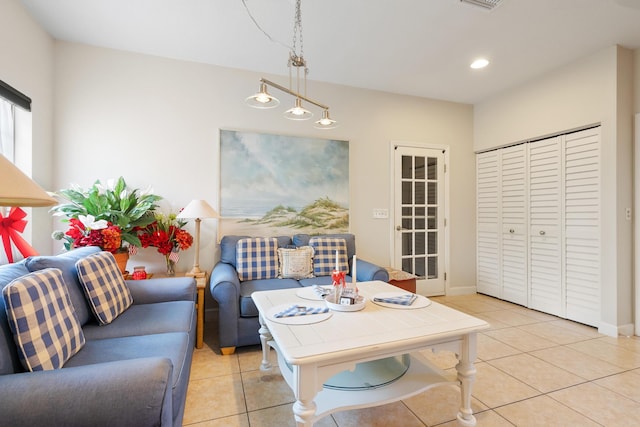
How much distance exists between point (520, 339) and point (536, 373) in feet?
2.05

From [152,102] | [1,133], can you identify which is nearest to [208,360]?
[1,133]

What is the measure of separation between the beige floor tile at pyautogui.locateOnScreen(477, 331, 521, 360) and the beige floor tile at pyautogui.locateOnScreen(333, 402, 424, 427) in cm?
102

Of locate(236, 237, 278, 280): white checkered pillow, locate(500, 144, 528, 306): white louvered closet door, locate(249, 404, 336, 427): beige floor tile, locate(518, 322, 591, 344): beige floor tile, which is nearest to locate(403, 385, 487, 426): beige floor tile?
locate(249, 404, 336, 427): beige floor tile

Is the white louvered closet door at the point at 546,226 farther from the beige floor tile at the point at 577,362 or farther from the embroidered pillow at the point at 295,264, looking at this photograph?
the embroidered pillow at the point at 295,264

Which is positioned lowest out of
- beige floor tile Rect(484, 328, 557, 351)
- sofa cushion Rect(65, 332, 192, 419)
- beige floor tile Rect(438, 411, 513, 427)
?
beige floor tile Rect(438, 411, 513, 427)

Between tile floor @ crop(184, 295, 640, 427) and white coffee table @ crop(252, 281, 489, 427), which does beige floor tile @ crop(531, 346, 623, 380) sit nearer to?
tile floor @ crop(184, 295, 640, 427)

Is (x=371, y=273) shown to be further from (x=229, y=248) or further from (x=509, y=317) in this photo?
(x=509, y=317)

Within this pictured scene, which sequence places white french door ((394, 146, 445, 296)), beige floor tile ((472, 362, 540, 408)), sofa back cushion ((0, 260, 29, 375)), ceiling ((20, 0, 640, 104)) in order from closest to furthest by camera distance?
sofa back cushion ((0, 260, 29, 375))
beige floor tile ((472, 362, 540, 408))
ceiling ((20, 0, 640, 104))
white french door ((394, 146, 445, 296))

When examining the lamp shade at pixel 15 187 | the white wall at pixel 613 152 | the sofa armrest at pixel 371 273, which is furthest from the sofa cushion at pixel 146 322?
the white wall at pixel 613 152

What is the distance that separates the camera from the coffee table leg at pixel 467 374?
4.91ft

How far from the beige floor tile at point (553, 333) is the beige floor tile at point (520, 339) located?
0.08 meters

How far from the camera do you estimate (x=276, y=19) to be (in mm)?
2379

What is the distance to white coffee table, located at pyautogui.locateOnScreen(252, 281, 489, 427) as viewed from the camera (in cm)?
122

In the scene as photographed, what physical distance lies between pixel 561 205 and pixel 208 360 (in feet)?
12.2
